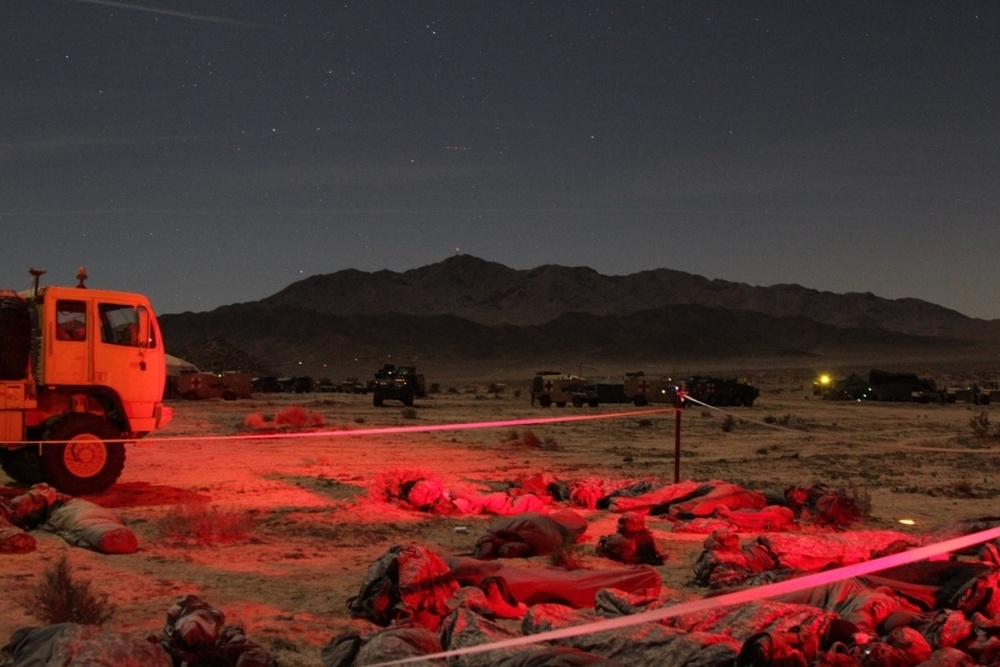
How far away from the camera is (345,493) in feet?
51.8

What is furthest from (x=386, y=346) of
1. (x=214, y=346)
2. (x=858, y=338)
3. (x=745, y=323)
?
(x=858, y=338)

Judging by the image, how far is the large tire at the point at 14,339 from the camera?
1390 centimetres

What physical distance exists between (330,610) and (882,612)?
4516mm

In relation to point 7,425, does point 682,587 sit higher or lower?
lower

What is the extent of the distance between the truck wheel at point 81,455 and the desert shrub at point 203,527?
2866mm

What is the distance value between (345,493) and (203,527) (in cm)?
438

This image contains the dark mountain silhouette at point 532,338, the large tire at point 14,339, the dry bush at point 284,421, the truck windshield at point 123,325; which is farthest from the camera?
the dark mountain silhouette at point 532,338

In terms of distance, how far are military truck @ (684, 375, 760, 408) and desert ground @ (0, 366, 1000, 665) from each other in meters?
12.9

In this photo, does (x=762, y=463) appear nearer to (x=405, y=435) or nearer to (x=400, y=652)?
(x=405, y=435)

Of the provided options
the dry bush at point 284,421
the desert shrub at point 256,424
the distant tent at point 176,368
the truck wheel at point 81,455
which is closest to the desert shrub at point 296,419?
the dry bush at point 284,421

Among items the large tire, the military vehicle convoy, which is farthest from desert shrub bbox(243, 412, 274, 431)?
the military vehicle convoy

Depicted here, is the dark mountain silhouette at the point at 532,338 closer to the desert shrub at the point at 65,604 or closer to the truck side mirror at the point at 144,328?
the truck side mirror at the point at 144,328

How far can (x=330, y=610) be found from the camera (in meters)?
8.41

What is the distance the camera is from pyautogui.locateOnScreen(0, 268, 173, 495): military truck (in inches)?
549
